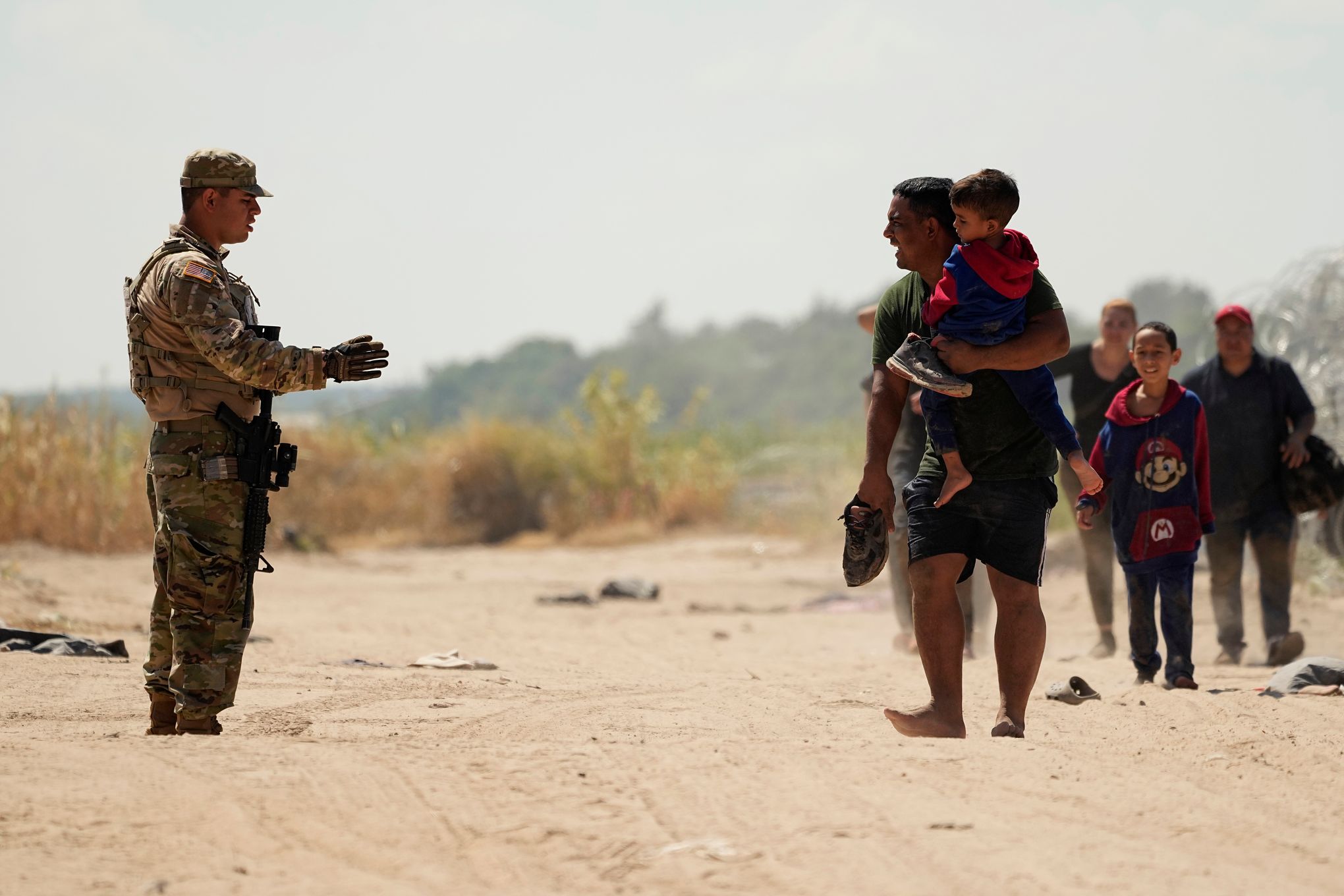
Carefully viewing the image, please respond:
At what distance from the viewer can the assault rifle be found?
4555 millimetres

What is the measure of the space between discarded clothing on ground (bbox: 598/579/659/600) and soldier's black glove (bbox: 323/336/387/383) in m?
8.30

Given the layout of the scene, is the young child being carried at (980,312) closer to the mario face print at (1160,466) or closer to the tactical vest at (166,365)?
the mario face print at (1160,466)

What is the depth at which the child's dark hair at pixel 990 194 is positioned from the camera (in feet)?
14.0

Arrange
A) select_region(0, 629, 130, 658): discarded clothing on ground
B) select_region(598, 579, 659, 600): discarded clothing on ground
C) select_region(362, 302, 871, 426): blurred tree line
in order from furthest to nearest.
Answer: select_region(362, 302, 871, 426): blurred tree line, select_region(598, 579, 659, 600): discarded clothing on ground, select_region(0, 629, 130, 658): discarded clothing on ground

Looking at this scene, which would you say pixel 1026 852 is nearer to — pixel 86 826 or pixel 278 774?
pixel 278 774

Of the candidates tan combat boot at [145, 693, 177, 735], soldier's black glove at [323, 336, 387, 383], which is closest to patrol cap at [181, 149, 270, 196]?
soldier's black glove at [323, 336, 387, 383]

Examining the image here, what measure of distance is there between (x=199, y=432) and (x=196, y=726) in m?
0.95

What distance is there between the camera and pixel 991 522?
4484 mm

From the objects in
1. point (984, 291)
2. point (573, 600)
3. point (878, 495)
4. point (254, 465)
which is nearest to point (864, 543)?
point (878, 495)

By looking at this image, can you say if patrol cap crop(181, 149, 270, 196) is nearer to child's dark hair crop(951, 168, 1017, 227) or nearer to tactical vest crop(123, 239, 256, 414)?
tactical vest crop(123, 239, 256, 414)

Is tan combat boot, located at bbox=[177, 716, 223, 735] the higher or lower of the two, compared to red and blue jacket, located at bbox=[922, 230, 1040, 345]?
lower

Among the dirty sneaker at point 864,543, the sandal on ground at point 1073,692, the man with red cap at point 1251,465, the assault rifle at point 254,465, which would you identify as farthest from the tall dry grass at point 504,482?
the dirty sneaker at point 864,543

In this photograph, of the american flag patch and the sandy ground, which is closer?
the sandy ground

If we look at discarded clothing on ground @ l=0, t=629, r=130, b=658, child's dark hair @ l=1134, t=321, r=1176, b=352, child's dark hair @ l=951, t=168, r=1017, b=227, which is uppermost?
child's dark hair @ l=951, t=168, r=1017, b=227
